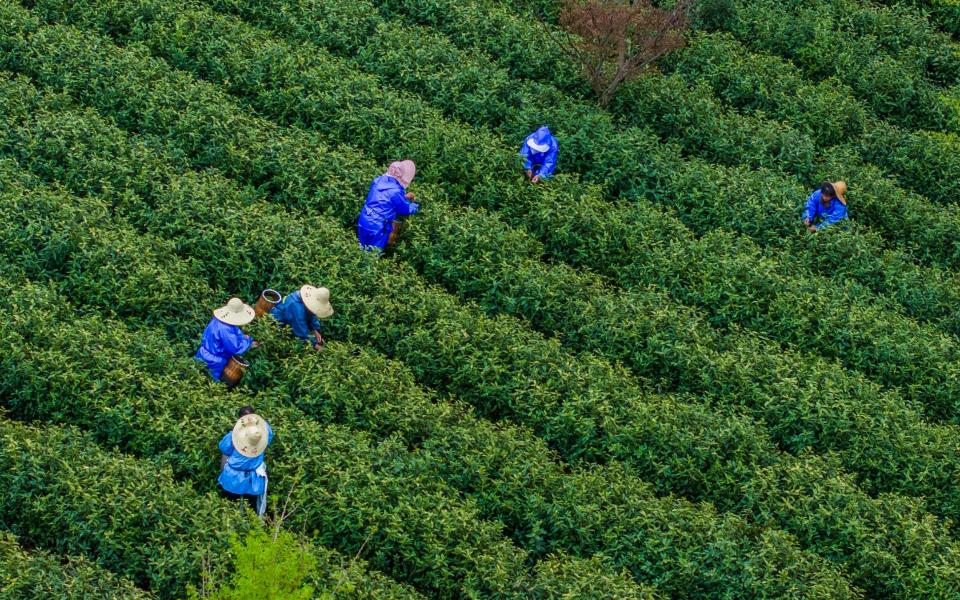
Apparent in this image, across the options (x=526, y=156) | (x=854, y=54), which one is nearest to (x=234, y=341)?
(x=526, y=156)

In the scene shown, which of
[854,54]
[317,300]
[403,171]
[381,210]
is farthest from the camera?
[854,54]

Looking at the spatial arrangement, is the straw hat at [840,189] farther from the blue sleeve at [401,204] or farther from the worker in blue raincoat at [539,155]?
the blue sleeve at [401,204]

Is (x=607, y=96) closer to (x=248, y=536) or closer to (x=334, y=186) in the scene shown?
(x=334, y=186)

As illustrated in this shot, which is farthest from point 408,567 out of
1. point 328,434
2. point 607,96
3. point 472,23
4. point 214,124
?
point 472,23

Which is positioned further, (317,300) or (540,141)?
(540,141)

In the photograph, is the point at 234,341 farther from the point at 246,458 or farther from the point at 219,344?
the point at 246,458

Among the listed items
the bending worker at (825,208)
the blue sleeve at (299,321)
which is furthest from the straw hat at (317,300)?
the bending worker at (825,208)

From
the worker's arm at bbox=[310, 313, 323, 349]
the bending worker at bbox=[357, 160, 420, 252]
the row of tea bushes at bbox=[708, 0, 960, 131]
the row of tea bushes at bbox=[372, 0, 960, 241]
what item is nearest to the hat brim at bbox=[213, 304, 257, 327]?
the worker's arm at bbox=[310, 313, 323, 349]
